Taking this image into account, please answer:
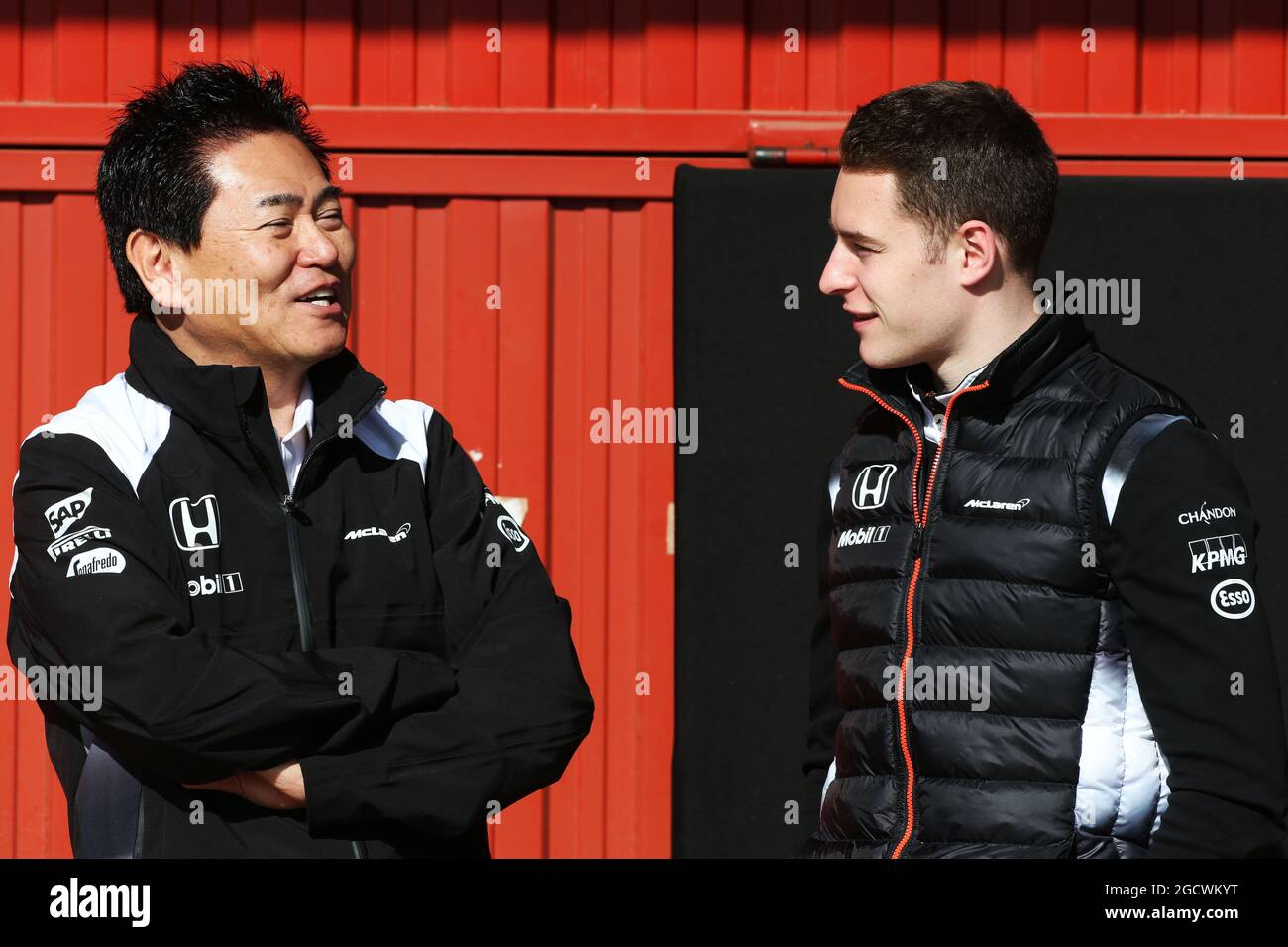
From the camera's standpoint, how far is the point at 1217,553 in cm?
204

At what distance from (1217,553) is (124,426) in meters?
1.65

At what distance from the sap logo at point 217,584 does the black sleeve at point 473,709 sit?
0.30 m

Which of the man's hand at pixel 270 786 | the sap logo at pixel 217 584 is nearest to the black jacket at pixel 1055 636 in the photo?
the man's hand at pixel 270 786

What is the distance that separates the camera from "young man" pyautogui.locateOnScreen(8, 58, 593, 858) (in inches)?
86.6

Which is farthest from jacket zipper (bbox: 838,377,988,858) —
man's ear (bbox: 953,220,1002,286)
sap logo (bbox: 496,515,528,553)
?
sap logo (bbox: 496,515,528,553)

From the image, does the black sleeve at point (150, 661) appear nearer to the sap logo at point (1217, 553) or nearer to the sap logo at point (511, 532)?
the sap logo at point (511, 532)

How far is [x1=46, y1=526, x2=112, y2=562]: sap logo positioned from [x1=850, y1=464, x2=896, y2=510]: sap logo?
1.17 meters

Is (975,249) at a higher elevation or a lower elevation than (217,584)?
higher

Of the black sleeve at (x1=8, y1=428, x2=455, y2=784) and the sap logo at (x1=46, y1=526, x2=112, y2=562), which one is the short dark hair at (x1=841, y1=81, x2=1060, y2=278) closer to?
the black sleeve at (x1=8, y1=428, x2=455, y2=784)

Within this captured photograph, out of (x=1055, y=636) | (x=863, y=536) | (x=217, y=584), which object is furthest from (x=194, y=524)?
(x=1055, y=636)

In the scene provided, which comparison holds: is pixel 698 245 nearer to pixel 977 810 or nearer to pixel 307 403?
pixel 307 403

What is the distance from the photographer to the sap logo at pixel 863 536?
2.36m

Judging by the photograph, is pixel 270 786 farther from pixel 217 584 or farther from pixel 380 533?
pixel 380 533

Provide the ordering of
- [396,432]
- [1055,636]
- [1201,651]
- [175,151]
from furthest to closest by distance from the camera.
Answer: [396,432]
[175,151]
[1055,636]
[1201,651]
